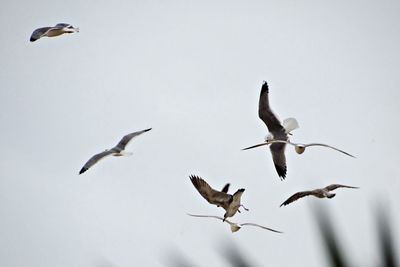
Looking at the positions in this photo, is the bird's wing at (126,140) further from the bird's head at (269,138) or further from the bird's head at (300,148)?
the bird's head at (300,148)

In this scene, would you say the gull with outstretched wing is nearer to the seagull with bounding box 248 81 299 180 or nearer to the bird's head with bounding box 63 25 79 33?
the seagull with bounding box 248 81 299 180

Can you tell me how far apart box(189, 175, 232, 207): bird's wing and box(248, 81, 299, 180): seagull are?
1040 millimetres

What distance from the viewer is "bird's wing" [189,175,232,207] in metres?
9.38

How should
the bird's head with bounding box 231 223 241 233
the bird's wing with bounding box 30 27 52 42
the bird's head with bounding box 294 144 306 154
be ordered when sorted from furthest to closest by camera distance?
1. the bird's wing with bounding box 30 27 52 42
2. the bird's head with bounding box 294 144 306 154
3. the bird's head with bounding box 231 223 241 233

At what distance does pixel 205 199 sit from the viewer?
373 inches

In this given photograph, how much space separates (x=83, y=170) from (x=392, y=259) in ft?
24.6

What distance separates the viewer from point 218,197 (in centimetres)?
941

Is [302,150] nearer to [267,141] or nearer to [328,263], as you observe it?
[267,141]

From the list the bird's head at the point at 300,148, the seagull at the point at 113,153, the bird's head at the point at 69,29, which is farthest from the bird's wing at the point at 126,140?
the bird's head at the point at 300,148

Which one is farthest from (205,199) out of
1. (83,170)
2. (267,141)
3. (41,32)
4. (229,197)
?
(41,32)

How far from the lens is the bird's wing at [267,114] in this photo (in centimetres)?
996

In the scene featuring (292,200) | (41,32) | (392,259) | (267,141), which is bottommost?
(292,200)

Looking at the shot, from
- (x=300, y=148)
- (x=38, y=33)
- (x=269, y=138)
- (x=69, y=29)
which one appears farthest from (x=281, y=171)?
(x=38, y=33)

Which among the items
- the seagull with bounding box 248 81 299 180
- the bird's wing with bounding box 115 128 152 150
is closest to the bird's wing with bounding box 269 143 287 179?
the seagull with bounding box 248 81 299 180
